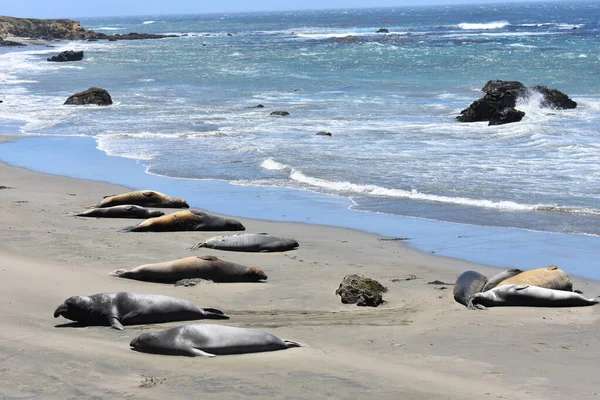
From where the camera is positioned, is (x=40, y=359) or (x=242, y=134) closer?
(x=40, y=359)

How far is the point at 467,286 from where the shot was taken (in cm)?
959

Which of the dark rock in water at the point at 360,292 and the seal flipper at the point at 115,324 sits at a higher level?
the seal flipper at the point at 115,324

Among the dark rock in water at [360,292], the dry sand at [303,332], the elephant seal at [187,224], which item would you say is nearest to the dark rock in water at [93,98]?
the dry sand at [303,332]

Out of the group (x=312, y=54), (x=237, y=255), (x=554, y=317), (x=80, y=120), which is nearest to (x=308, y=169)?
(x=237, y=255)

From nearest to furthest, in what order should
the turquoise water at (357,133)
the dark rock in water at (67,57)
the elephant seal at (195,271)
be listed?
the elephant seal at (195,271), the turquoise water at (357,133), the dark rock in water at (67,57)

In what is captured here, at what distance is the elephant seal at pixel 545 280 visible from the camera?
382 inches

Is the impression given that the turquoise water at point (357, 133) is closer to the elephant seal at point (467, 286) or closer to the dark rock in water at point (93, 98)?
the dark rock in water at point (93, 98)

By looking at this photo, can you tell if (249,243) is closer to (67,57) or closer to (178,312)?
(178,312)

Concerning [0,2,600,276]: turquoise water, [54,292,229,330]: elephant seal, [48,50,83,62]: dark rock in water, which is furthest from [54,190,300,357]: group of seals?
[48,50,83,62]: dark rock in water

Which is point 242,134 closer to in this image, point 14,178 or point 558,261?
point 14,178

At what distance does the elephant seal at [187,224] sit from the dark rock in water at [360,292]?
12.5ft

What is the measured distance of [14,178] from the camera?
57.5 ft

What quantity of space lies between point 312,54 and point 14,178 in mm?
48707

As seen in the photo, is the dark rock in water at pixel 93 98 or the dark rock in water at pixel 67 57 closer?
the dark rock in water at pixel 93 98
